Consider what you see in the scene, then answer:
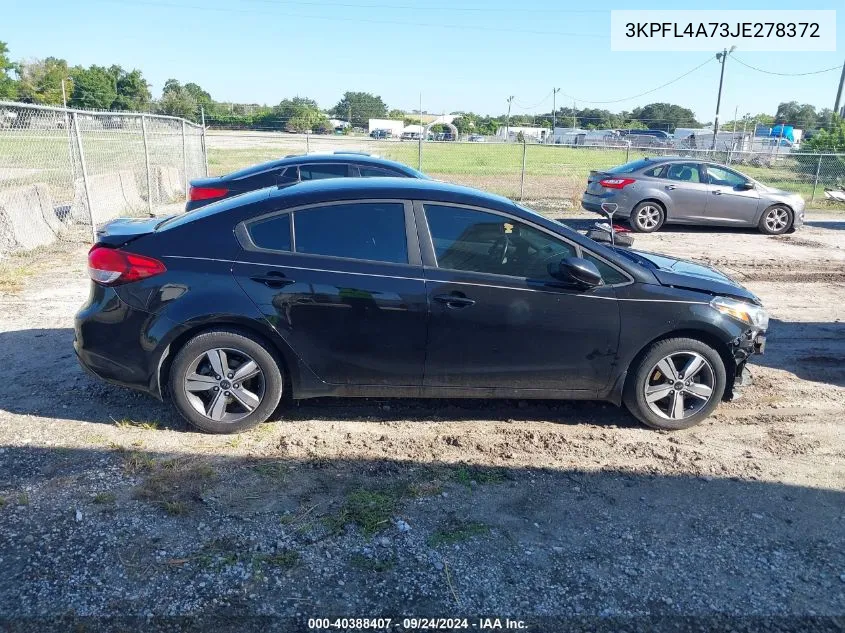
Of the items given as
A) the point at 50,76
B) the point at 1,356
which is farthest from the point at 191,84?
the point at 1,356

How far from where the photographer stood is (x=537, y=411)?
5113mm

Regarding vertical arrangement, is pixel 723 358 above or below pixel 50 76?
below

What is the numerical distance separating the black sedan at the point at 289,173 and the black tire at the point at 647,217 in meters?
5.84

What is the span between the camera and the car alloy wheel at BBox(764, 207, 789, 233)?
561 inches

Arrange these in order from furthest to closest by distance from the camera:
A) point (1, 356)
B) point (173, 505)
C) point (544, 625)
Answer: point (1, 356) < point (173, 505) < point (544, 625)

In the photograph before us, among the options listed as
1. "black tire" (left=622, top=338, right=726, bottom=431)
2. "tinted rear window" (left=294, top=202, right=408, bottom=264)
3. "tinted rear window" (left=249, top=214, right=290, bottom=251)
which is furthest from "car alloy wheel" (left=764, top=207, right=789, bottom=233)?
"tinted rear window" (left=249, top=214, right=290, bottom=251)

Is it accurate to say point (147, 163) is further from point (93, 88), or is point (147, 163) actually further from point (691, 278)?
point (93, 88)

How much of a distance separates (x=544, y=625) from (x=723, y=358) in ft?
8.77

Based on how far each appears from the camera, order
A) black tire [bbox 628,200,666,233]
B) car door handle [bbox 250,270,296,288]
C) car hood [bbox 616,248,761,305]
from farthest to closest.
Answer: black tire [bbox 628,200,666,233] < car hood [bbox 616,248,761,305] < car door handle [bbox 250,270,296,288]

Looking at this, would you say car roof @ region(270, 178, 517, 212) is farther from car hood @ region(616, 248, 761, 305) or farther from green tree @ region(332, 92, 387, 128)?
green tree @ region(332, 92, 387, 128)

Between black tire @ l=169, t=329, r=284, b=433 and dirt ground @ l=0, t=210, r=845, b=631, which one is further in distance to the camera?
black tire @ l=169, t=329, r=284, b=433

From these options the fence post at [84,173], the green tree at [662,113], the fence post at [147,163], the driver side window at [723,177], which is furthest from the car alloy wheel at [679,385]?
the green tree at [662,113]

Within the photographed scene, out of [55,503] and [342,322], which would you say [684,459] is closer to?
[342,322]

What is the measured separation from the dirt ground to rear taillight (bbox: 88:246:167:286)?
981 mm
